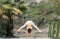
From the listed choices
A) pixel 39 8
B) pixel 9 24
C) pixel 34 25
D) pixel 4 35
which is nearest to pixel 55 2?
pixel 39 8

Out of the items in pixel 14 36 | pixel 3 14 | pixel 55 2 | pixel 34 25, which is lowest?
pixel 14 36

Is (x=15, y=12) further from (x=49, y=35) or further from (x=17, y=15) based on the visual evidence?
(x=49, y=35)

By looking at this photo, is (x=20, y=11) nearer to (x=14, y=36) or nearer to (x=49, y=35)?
(x=14, y=36)

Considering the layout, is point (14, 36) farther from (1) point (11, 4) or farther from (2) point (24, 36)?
(1) point (11, 4)

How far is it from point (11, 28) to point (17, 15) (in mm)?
151

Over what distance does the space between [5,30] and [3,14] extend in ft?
0.56

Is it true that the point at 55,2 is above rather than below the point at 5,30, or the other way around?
above

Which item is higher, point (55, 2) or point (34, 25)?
point (55, 2)

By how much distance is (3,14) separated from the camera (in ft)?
5.46

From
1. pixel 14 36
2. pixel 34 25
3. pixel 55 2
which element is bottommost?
pixel 14 36

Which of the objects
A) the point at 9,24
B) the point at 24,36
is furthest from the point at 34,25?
the point at 9,24

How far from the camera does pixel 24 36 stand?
166 cm

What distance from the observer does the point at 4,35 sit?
5.44ft

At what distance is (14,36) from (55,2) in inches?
22.2
